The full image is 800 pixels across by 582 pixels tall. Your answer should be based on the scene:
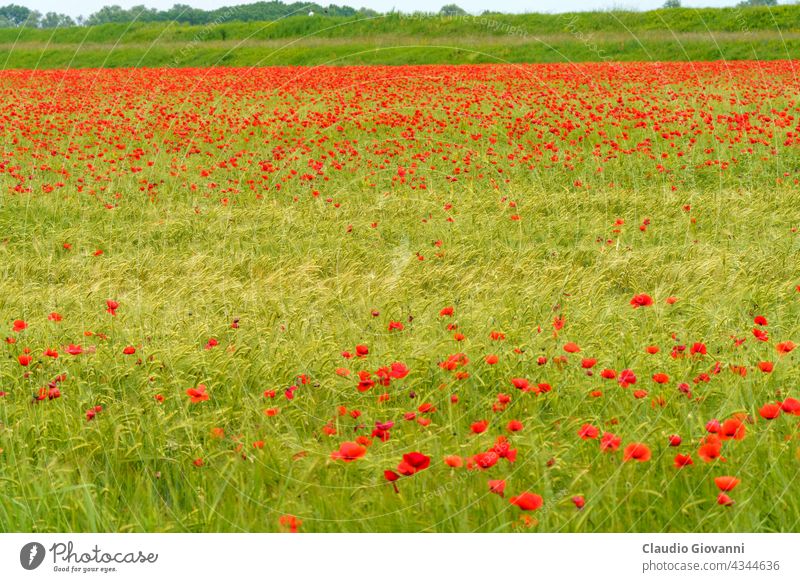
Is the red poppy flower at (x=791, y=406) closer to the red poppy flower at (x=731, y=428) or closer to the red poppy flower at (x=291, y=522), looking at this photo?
the red poppy flower at (x=731, y=428)

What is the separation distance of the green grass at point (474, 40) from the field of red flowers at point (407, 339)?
1459 cm

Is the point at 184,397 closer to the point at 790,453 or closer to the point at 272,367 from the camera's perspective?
the point at 272,367

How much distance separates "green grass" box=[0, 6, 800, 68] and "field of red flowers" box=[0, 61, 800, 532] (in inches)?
574

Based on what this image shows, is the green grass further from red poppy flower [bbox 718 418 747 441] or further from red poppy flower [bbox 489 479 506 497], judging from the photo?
Answer: red poppy flower [bbox 489 479 506 497]

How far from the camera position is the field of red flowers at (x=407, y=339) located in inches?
105

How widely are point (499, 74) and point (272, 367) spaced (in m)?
16.0

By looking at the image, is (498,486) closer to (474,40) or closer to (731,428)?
(731,428)

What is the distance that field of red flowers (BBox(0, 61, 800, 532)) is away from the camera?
2.66m

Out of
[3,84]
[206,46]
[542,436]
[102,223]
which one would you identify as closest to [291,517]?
[542,436]

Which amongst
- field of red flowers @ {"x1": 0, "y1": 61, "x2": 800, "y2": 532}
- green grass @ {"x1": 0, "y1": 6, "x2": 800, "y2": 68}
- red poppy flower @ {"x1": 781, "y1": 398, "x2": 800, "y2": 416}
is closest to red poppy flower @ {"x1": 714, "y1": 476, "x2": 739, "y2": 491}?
field of red flowers @ {"x1": 0, "y1": 61, "x2": 800, "y2": 532}

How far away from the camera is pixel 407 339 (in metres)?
4.13

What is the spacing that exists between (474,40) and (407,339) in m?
24.8

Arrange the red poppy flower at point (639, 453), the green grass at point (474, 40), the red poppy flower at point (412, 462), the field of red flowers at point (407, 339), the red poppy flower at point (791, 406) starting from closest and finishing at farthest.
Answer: the red poppy flower at point (412, 462) → the red poppy flower at point (639, 453) → the red poppy flower at point (791, 406) → the field of red flowers at point (407, 339) → the green grass at point (474, 40)

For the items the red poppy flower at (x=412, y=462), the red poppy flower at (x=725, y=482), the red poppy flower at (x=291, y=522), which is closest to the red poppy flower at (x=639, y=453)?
the red poppy flower at (x=725, y=482)
